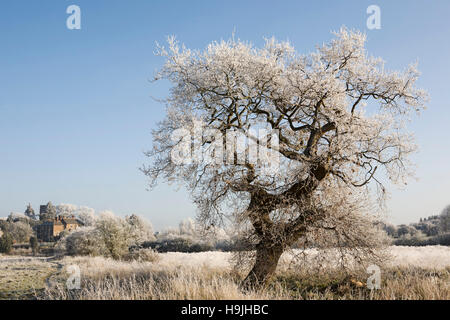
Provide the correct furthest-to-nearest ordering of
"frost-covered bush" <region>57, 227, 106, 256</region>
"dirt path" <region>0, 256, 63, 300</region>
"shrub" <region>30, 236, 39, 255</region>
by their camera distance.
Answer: "shrub" <region>30, 236, 39, 255</region>
"frost-covered bush" <region>57, 227, 106, 256</region>
"dirt path" <region>0, 256, 63, 300</region>

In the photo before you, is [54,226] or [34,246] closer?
[34,246]

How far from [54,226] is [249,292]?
49.5 metres

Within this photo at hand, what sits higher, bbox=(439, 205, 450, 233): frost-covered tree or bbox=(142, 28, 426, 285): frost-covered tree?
bbox=(142, 28, 426, 285): frost-covered tree

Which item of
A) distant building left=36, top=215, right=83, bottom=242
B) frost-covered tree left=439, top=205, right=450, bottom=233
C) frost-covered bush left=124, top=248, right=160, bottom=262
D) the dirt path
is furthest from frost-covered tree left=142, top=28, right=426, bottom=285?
distant building left=36, top=215, right=83, bottom=242

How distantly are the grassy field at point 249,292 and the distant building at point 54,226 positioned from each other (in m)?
32.2

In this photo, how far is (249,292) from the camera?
8.66 meters

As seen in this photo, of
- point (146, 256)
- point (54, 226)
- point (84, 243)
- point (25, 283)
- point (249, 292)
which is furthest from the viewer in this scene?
point (54, 226)

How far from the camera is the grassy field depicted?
7843mm

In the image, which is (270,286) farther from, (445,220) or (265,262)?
(445,220)

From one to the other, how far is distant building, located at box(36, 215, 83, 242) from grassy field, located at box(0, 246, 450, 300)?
32.2m

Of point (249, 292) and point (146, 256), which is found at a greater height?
point (249, 292)

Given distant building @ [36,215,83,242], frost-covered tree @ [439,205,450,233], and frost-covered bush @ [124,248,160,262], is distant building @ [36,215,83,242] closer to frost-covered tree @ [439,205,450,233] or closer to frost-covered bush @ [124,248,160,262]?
frost-covered bush @ [124,248,160,262]

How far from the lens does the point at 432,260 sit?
646 inches

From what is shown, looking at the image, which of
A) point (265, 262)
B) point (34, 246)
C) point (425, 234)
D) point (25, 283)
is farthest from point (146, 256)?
point (425, 234)
